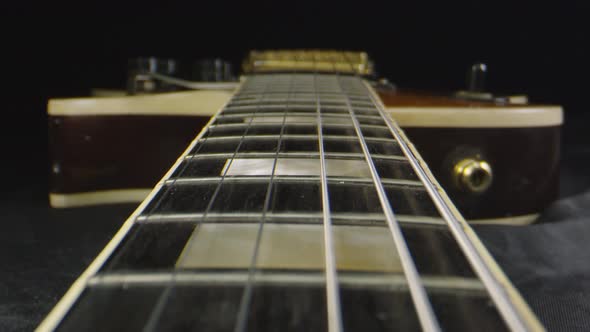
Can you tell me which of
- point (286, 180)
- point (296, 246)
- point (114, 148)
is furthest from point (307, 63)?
point (296, 246)

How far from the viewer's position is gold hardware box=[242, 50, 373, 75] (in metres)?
1.40

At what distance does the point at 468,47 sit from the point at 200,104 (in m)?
1.39

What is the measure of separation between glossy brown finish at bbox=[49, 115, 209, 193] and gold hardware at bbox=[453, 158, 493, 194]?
56 cm

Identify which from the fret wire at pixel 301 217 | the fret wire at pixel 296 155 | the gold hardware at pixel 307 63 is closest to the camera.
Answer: the fret wire at pixel 301 217

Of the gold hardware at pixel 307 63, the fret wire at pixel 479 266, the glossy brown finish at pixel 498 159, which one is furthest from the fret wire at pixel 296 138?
the gold hardware at pixel 307 63

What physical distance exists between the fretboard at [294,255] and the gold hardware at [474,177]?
0.39 metres

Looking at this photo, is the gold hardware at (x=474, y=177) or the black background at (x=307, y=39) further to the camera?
the black background at (x=307, y=39)

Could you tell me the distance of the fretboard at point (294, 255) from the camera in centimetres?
25

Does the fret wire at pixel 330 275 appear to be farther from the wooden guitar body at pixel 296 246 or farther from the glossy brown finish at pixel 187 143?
the glossy brown finish at pixel 187 143

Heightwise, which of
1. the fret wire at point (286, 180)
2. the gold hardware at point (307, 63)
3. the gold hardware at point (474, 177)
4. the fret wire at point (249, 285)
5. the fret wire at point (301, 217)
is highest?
the gold hardware at point (307, 63)

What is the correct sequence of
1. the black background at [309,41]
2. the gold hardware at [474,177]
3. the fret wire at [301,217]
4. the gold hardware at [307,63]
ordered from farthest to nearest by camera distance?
the black background at [309,41]
the gold hardware at [307,63]
the gold hardware at [474,177]
the fret wire at [301,217]

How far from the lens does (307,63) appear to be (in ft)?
4.73

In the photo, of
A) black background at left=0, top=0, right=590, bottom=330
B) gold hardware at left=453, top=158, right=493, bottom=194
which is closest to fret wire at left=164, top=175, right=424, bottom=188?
gold hardware at left=453, top=158, right=493, bottom=194

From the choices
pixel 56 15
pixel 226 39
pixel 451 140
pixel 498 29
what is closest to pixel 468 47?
pixel 498 29
